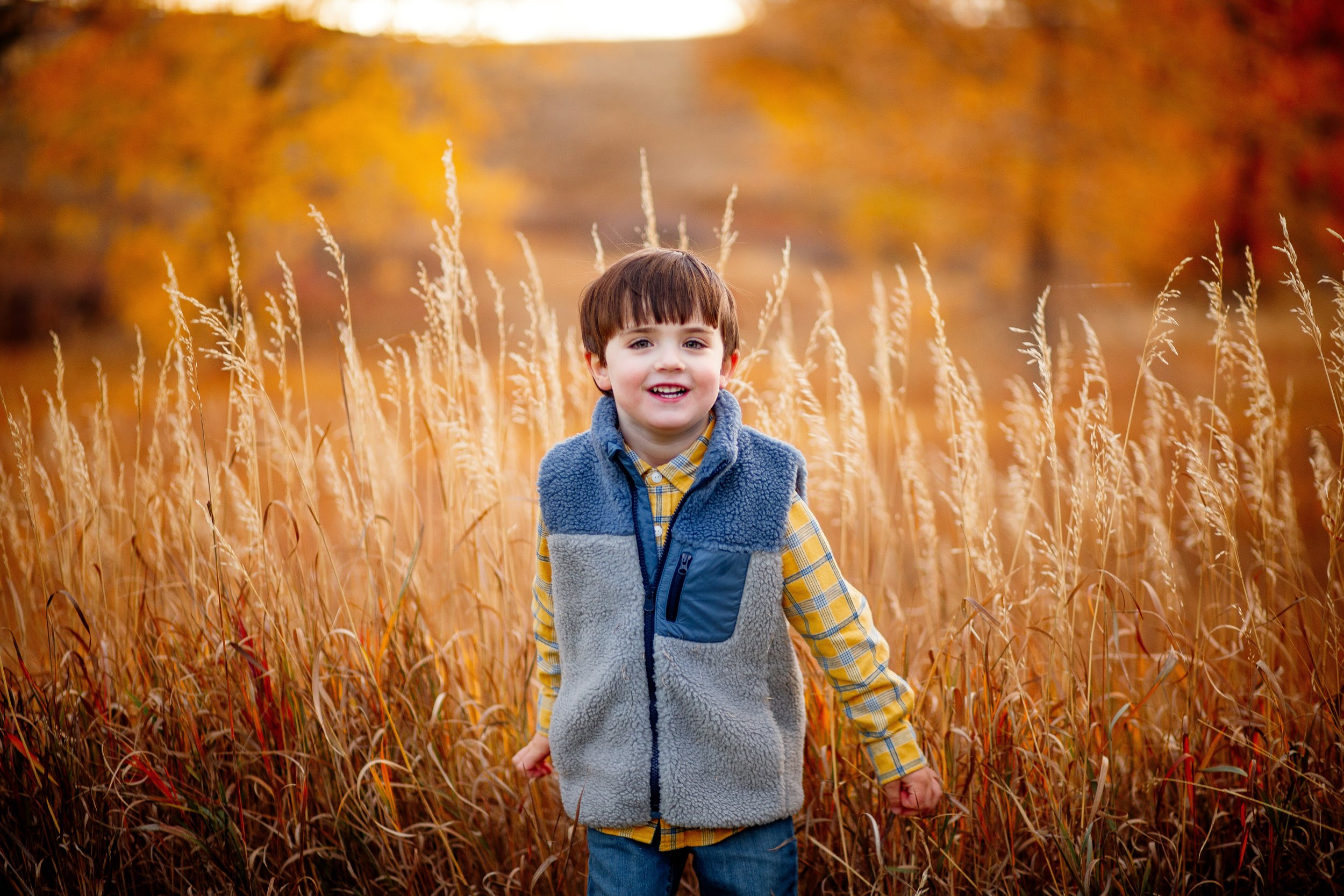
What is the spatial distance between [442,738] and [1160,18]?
7805mm

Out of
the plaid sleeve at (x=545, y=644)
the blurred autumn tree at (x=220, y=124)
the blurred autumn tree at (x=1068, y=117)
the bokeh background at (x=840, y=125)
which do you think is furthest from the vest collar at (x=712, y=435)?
the blurred autumn tree at (x=220, y=124)

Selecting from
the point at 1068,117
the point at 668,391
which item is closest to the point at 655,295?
the point at 668,391

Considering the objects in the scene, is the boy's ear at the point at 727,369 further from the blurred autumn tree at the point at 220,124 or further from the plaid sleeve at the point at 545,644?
the blurred autumn tree at the point at 220,124

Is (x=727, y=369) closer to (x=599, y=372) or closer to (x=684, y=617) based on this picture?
(x=599, y=372)

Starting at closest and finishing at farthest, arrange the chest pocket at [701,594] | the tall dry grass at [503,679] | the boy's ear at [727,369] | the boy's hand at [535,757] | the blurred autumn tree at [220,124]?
the chest pocket at [701,594] < the boy's ear at [727,369] < the boy's hand at [535,757] < the tall dry grass at [503,679] < the blurred autumn tree at [220,124]

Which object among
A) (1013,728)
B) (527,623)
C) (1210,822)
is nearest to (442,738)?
(527,623)

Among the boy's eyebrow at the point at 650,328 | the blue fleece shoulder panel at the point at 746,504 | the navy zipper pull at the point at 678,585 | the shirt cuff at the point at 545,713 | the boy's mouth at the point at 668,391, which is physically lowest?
the shirt cuff at the point at 545,713

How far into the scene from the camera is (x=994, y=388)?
38.5 feet

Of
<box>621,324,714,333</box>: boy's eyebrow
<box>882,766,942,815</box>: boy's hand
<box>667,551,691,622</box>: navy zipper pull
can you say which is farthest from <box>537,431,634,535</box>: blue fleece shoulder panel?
<box>882,766,942,815</box>: boy's hand

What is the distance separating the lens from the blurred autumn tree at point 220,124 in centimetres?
740

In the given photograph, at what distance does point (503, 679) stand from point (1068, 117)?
7.94 metres

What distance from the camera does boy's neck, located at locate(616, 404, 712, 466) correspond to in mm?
1468

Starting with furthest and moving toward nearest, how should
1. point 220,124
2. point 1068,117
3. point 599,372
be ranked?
point 220,124
point 1068,117
point 599,372

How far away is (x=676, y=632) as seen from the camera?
1.39 m
